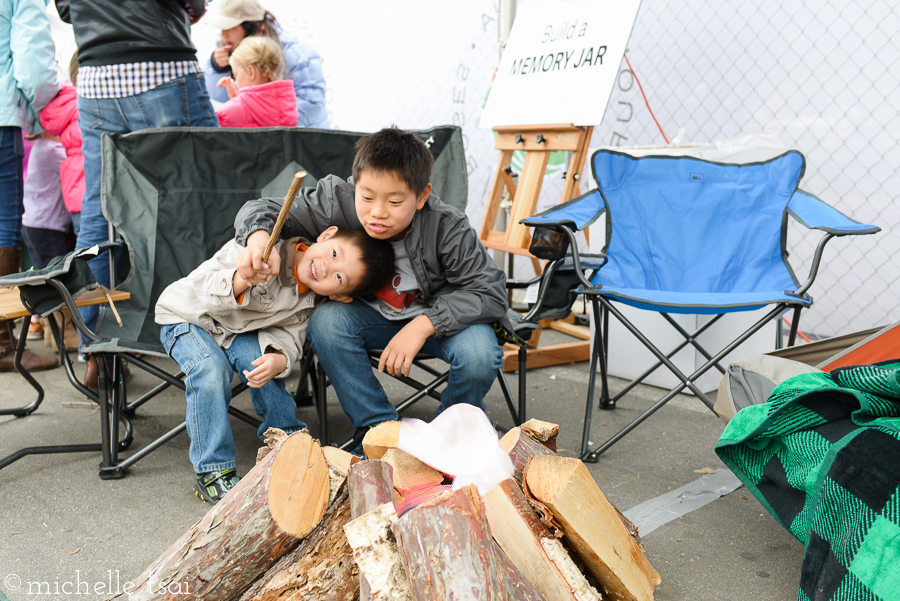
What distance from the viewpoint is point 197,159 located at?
7.23 ft

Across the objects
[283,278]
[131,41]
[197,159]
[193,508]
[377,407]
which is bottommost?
[193,508]

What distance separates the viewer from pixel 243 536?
45.3 inches

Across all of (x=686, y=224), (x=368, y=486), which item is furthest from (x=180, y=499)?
(x=686, y=224)

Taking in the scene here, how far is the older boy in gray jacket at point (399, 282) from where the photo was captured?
1.68 metres

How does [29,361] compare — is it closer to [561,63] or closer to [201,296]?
[201,296]

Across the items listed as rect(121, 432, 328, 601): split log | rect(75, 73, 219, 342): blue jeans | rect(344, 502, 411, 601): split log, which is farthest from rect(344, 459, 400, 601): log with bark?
rect(75, 73, 219, 342): blue jeans

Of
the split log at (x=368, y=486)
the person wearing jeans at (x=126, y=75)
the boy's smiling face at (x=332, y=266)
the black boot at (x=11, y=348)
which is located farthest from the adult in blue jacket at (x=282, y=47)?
the split log at (x=368, y=486)

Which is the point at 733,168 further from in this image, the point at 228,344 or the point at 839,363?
the point at 228,344

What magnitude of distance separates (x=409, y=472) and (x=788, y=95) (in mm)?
2629

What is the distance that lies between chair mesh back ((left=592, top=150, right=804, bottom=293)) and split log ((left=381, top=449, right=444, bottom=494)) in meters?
1.08

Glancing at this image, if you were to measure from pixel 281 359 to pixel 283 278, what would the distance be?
0.22 metres

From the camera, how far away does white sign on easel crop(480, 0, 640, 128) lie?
8.74 ft

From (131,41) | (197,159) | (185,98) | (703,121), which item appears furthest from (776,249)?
(131,41)

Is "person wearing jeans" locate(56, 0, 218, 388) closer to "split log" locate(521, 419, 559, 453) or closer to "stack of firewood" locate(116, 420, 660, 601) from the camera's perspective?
"stack of firewood" locate(116, 420, 660, 601)
